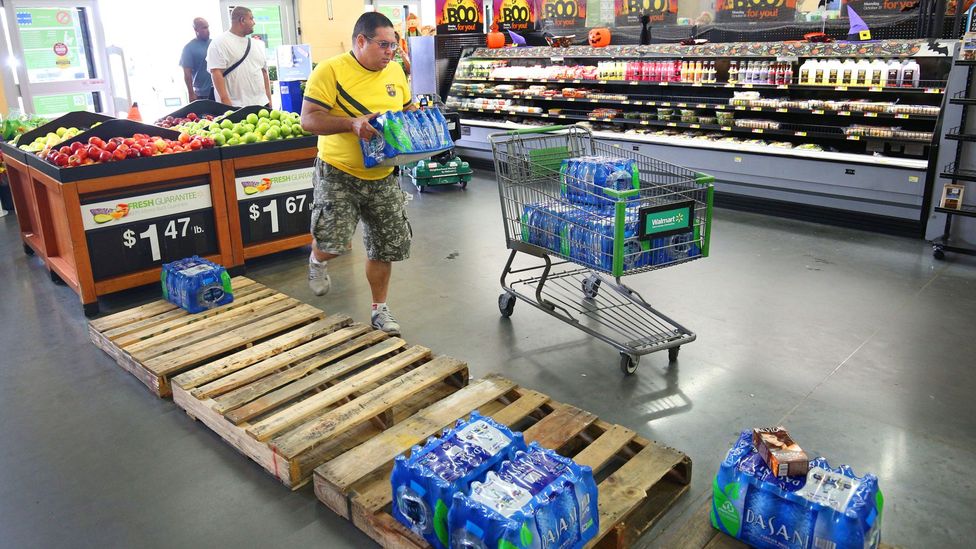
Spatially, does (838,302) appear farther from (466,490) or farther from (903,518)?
(466,490)

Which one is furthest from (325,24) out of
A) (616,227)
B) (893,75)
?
(616,227)

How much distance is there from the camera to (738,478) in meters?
2.37

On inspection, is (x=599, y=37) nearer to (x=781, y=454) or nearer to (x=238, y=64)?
(x=238, y=64)

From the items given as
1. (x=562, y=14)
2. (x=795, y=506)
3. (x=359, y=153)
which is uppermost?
(x=562, y=14)

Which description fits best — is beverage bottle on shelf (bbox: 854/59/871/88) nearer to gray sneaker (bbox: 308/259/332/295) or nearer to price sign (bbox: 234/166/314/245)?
price sign (bbox: 234/166/314/245)

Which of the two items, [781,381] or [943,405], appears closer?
[943,405]

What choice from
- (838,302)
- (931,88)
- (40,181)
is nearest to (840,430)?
(838,302)

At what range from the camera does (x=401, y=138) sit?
372 cm

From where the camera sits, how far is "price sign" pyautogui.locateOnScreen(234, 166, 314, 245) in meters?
5.57

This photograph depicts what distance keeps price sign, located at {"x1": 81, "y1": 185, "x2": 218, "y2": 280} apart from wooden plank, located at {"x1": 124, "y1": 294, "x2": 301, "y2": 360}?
99 cm

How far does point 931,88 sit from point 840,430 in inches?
168

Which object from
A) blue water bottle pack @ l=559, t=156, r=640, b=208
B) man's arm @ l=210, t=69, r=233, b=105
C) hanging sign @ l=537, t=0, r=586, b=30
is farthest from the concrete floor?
hanging sign @ l=537, t=0, r=586, b=30

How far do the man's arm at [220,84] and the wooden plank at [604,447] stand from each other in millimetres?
5858

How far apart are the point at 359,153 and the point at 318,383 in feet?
4.21
